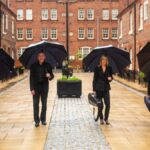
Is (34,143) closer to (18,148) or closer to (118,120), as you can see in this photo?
(18,148)

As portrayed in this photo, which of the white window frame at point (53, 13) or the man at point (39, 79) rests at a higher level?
the white window frame at point (53, 13)

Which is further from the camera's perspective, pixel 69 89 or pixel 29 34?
pixel 29 34

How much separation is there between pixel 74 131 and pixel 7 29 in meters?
35.3

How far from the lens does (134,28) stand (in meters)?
37.7

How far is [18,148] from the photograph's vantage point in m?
9.25

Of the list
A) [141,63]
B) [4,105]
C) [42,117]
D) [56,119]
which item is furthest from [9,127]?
[4,105]

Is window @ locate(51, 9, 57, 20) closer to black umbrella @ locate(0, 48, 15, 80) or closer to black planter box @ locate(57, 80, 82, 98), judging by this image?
black planter box @ locate(57, 80, 82, 98)

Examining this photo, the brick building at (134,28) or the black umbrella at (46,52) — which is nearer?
the black umbrella at (46,52)

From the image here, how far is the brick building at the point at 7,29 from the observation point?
41.2 metres

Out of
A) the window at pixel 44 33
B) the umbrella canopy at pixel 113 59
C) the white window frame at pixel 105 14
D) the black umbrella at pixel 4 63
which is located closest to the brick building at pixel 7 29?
the window at pixel 44 33

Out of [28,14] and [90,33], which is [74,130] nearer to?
[90,33]

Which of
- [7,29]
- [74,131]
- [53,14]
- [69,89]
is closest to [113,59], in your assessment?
[74,131]

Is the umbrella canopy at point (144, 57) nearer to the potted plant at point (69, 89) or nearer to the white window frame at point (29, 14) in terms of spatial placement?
the potted plant at point (69, 89)

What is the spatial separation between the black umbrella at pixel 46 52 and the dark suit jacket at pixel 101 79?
5.65 ft
